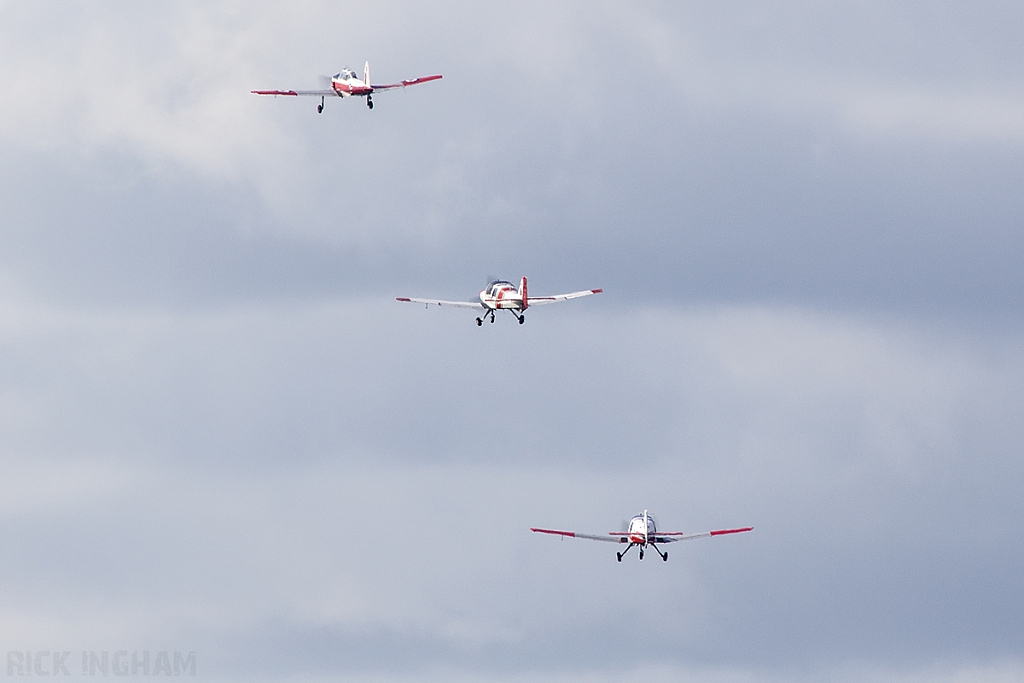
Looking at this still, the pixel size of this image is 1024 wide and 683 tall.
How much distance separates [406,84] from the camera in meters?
199

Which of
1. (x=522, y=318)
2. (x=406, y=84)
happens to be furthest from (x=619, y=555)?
(x=406, y=84)

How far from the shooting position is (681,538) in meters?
195

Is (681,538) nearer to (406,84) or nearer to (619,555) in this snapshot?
(619,555)

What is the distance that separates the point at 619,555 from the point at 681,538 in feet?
31.1

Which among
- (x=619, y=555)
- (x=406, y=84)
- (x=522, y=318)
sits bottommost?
(x=619, y=555)

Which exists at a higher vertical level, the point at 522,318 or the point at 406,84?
the point at 406,84

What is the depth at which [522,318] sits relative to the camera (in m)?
198

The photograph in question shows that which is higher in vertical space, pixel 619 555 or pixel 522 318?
pixel 522 318

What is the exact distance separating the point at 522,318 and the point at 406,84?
2866 centimetres

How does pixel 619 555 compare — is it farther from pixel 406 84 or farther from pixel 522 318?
pixel 406 84

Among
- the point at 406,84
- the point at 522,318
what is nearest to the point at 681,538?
the point at 522,318

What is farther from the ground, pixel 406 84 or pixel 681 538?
pixel 406 84

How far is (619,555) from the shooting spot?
188500mm

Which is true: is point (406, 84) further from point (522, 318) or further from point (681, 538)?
point (681, 538)
